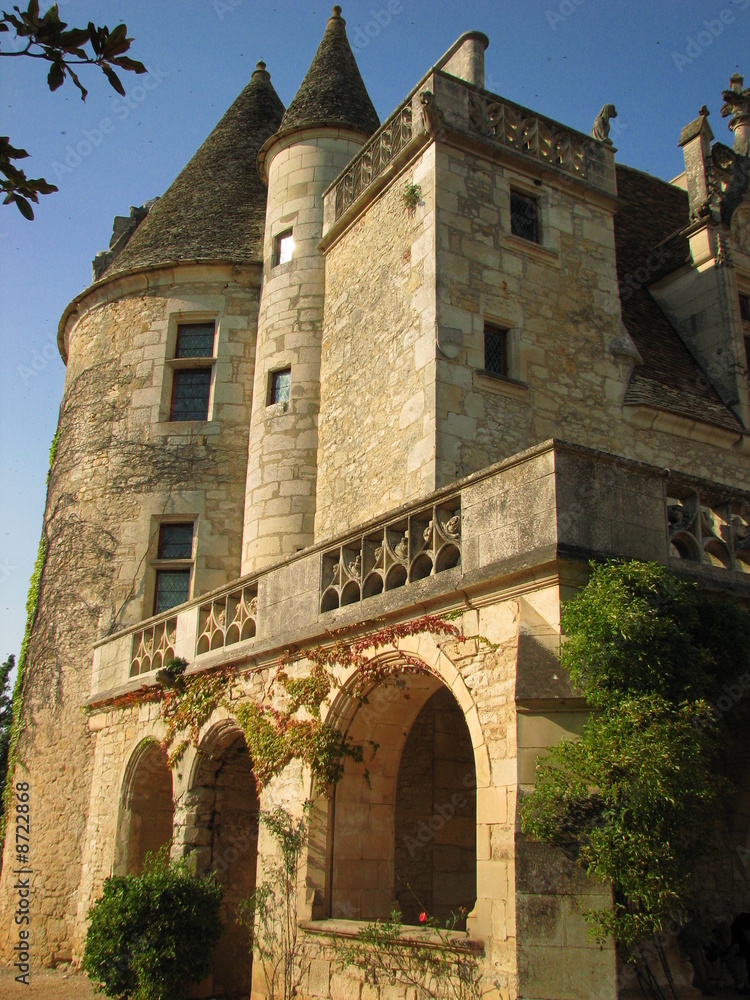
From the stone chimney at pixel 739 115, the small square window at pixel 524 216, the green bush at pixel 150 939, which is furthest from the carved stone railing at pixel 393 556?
the stone chimney at pixel 739 115

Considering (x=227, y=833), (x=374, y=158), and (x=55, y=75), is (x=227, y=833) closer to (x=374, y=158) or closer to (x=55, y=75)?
(x=55, y=75)

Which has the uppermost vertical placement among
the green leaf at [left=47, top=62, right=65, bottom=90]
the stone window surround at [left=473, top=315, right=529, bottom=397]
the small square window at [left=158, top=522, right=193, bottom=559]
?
the stone window surround at [left=473, top=315, right=529, bottom=397]

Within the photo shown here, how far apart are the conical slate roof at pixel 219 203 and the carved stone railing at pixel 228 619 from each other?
687 centimetres

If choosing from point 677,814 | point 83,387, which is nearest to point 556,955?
point 677,814

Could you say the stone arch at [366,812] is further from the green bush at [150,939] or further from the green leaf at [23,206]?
the green leaf at [23,206]

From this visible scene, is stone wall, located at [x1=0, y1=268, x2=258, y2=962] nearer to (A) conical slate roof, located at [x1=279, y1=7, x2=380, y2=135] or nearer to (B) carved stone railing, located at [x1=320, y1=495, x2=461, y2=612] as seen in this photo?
(A) conical slate roof, located at [x1=279, y1=7, x2=380, y2=135]

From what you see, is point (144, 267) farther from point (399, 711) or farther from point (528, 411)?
point (399, 711)

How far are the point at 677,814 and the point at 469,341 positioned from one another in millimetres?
6505

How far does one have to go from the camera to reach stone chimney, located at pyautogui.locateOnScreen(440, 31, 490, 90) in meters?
12.1

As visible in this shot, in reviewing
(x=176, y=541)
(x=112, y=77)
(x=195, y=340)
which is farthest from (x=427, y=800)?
(x=195, y=340)

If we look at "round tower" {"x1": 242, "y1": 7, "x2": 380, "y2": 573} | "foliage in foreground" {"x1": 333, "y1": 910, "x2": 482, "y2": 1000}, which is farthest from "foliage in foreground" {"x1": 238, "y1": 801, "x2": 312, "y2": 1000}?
"round tower" {"x1": 242, "y1": 7, "x2": 380, "y2": 573}

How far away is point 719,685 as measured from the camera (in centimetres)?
600

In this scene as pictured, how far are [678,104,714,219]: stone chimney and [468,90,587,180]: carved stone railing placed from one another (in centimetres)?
269

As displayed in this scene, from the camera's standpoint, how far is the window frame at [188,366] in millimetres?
14867
